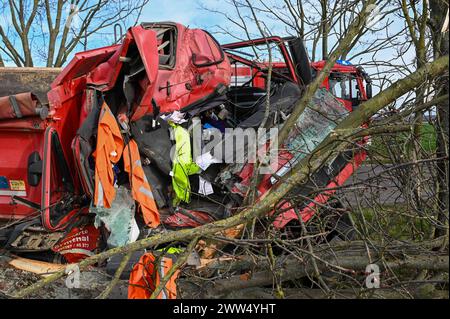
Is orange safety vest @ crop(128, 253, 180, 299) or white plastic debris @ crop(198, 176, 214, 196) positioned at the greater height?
white plastic debris @ crop(198, 176, 214, 196)

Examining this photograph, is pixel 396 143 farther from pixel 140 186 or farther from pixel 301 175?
pixel 140 186

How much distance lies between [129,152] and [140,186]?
293 millimetres

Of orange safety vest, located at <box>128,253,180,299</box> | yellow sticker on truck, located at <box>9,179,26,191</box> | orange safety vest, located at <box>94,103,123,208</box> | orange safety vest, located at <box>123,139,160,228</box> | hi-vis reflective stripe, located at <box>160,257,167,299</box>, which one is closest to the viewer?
hi-vis reflective stripe, located at <box>160,257,167,299</box>

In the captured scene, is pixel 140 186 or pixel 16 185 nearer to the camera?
pixel 140 186

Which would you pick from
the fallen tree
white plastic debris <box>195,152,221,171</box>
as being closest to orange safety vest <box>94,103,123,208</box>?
white plastic debris <box>195,152,221,171</box>

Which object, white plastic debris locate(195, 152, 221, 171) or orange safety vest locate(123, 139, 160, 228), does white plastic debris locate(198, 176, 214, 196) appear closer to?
white plastic debris locate(195, 152, 221, 171)

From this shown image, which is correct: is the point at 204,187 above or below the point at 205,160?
below

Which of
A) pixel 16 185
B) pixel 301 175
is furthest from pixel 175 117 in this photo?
pixel 301 175

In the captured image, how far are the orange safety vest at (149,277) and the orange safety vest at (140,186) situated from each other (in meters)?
0.99

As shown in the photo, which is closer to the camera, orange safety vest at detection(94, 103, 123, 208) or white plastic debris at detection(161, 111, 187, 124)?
orange safety vest at detection(94, 103, 123, 208)

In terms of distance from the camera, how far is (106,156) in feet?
13.2

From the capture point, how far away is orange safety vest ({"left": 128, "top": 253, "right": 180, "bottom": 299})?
309cm

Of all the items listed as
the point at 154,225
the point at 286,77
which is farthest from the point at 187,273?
the point at 286,77

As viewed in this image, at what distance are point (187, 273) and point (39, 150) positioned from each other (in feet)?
5.68
